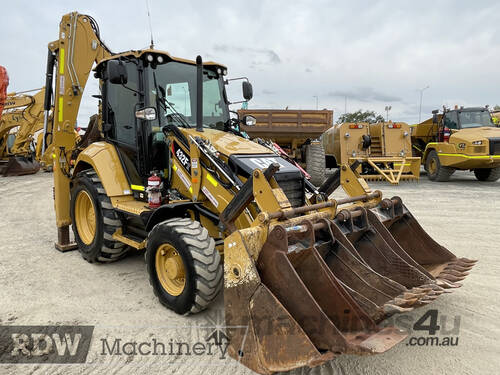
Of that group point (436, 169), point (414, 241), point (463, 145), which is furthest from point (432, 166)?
point (414, 241)

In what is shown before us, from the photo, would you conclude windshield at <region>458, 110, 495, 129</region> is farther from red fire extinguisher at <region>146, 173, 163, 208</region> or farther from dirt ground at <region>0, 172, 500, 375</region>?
red fire extinguisher at <region>146, 173, 163, 208</region>

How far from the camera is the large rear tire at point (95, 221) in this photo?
15.0ft

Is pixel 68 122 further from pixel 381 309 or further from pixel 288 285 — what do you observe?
pixel 381 309

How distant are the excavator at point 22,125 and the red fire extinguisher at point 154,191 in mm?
13833

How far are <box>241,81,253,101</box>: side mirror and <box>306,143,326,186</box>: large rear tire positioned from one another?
6649mm

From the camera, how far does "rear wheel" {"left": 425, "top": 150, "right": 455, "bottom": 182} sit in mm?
13178

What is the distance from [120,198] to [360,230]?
109 inches

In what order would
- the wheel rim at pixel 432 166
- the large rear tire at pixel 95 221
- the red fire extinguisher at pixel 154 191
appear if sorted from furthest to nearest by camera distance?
1. the wheel rim at pixel 432 166
2. the large rear tire at pixel 95 221
3. the red fire extinguisher at pixel 154 191

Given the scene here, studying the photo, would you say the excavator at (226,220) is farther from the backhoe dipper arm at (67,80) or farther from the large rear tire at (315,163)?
the large rear tire at (315,163)

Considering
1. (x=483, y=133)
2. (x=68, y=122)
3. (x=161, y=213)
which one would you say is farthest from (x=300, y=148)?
(x=161, y=213)

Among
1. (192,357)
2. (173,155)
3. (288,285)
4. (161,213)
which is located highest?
(173,155)

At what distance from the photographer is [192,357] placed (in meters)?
2.88

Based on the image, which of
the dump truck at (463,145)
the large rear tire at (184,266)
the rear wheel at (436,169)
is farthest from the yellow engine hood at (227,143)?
the rear wheel at (436,169)

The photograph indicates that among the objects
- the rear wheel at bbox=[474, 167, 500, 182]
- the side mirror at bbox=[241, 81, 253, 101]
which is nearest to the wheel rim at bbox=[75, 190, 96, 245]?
the side mirror at bbox=[241, 81, 253, 101]
